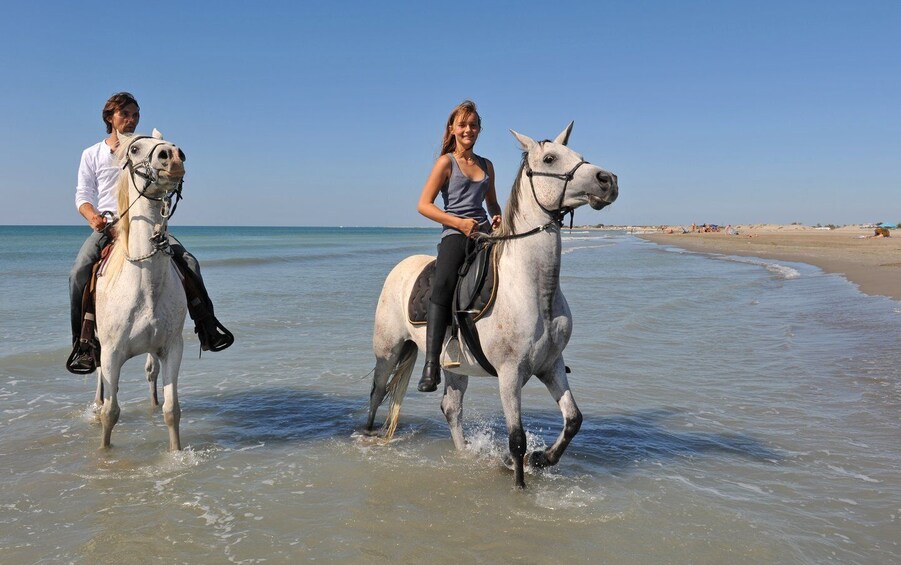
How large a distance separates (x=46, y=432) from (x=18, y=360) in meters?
Answer: 3.78

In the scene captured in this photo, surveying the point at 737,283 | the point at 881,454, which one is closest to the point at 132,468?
the point at 881,454

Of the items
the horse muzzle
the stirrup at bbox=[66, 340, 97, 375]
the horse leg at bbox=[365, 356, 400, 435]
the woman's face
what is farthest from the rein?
the stirrup at bbox=[66, 340, 97, 375]

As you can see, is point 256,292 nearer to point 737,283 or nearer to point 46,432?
point 46,432

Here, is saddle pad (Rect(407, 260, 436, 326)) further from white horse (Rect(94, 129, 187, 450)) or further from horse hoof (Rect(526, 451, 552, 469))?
white horse (Rect(94, 129, 187, 450))

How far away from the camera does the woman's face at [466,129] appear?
4957 mm

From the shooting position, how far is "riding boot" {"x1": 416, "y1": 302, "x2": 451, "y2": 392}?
4.94 m

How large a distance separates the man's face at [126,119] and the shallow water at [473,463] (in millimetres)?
2943

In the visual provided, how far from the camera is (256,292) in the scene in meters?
18.9

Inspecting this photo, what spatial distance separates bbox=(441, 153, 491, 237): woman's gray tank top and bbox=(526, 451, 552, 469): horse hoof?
190 cm

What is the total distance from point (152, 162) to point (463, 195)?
2447mm

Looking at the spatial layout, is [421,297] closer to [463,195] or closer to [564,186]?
[463,195]

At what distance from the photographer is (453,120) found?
5.09 meters

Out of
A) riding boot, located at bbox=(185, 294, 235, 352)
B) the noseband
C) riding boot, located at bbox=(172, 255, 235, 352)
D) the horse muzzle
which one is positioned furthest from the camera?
riding boot, located at bbox=(185, 294, 235, 352)

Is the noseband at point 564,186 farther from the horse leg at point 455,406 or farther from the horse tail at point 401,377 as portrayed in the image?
the horse tail at point 401,377
